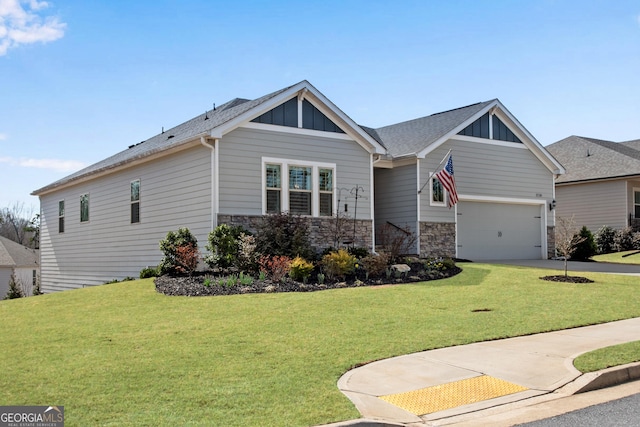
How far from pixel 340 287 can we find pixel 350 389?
25.1ft

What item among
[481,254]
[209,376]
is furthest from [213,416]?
[481,254]

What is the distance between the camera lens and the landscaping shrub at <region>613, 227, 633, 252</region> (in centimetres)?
2719

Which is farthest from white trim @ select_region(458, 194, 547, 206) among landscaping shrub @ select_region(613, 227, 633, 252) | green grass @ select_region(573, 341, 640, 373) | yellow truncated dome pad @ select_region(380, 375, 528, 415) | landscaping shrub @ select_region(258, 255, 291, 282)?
yellow truncated dome pad @ select_region(380, 375, 528, 415)

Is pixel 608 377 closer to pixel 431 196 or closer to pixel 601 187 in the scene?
pixel 431 196

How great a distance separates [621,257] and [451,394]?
21.2 m

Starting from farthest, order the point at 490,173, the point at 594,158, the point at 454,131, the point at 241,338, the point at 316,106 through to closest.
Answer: the point at 594,158 → the point at 490,173 → the point at 454,131 → the point at 316,106 → the point at 241,338

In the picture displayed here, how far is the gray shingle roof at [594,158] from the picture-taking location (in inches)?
1126

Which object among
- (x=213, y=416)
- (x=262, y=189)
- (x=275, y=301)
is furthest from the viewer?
(x=262, y=189)

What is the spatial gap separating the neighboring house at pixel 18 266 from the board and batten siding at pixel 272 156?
25098 millimetres

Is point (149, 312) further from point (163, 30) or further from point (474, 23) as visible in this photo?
point (474, 23)

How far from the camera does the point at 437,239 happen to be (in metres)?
21.6

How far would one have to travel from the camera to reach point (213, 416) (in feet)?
17.9

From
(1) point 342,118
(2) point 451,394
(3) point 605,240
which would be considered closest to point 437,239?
(1) point 342,118

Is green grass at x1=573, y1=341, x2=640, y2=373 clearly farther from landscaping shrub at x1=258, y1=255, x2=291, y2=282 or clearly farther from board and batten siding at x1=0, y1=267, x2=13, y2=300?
board and batten siding at x1=0, y1=267, x2=13, y2=300
